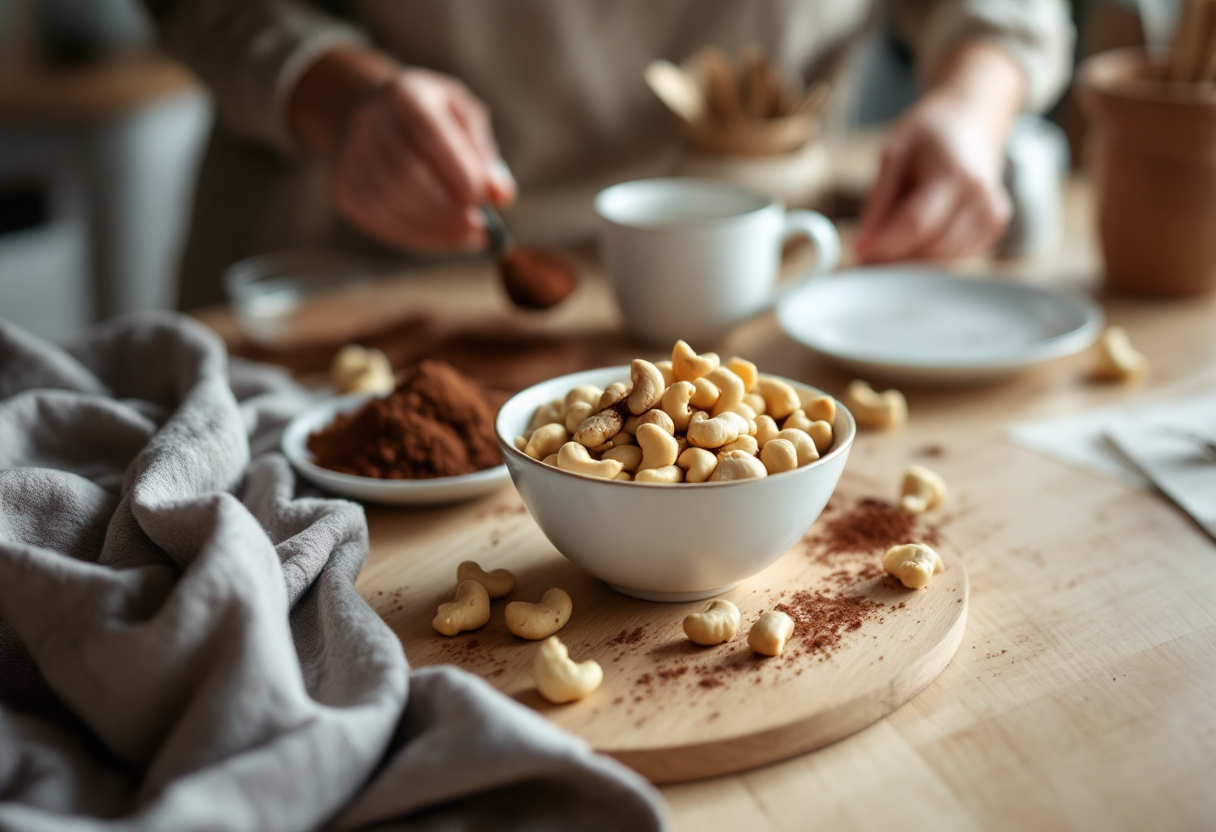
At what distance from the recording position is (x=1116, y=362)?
1.09 meters

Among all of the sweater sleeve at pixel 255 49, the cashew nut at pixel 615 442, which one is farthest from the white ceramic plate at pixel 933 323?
the sweater sleeve at pixel 255 49

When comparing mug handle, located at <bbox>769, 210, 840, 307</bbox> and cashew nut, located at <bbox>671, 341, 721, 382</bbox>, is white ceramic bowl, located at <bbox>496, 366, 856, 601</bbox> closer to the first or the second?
cashew nut, located at <bbox>671, 341, 721, 382</bbox>

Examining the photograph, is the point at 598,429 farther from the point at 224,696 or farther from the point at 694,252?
the point at 694,252

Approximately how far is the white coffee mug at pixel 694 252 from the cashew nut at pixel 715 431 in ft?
1.53

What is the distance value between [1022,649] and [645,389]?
0.96 feet

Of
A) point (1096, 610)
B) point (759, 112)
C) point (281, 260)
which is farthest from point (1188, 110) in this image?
point (281, 260)

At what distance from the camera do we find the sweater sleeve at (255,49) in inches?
53.1

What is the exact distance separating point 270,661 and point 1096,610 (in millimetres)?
531

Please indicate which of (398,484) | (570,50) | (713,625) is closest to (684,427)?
(713,625)

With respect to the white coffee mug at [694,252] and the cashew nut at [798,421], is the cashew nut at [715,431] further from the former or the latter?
the white coffee mug at [694,252]

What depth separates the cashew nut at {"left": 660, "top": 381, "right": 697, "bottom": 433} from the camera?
0.70m

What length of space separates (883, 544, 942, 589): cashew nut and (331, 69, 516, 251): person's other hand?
659 mm

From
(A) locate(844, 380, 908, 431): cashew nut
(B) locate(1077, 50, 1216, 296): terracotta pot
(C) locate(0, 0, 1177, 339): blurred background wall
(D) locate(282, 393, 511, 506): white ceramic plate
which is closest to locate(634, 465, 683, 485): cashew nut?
(D) locate(282, 393, 511, 506): white ceramic plate

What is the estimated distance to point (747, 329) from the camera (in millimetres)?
1272
